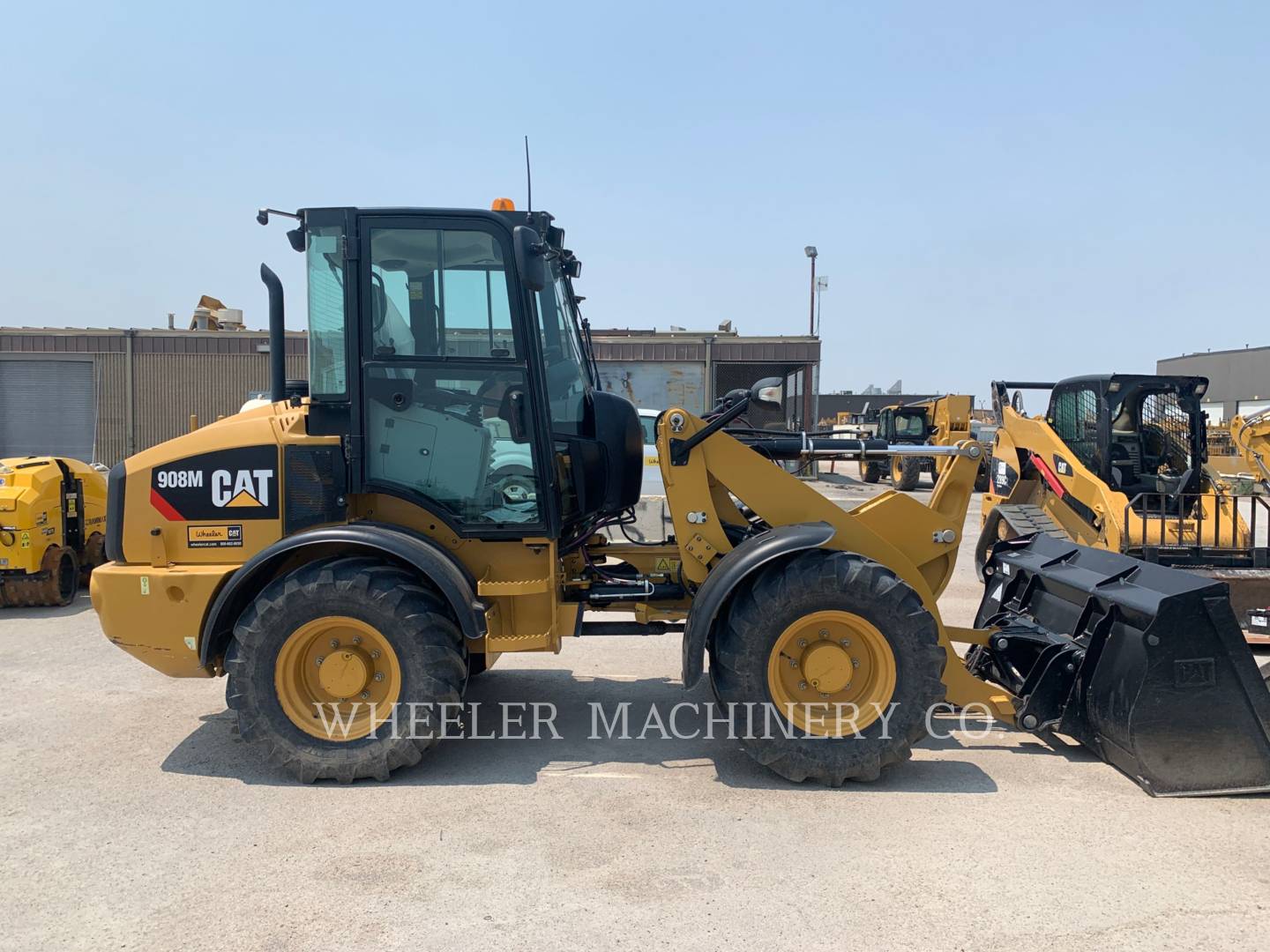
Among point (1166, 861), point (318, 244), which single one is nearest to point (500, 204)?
point (318, 244)

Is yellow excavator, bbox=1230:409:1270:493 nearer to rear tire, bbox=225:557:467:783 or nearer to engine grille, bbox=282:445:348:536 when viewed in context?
rear tire, bbox=225:557:467:783

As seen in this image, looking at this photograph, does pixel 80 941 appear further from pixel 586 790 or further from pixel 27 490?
pixel 27 490

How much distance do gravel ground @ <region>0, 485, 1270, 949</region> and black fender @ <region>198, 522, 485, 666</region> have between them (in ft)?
2.45

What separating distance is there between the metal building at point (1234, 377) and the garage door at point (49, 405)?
2060 inches

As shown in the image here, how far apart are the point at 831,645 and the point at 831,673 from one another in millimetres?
131

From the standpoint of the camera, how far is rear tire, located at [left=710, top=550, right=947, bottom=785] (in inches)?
159

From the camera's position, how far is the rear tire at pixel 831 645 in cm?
404

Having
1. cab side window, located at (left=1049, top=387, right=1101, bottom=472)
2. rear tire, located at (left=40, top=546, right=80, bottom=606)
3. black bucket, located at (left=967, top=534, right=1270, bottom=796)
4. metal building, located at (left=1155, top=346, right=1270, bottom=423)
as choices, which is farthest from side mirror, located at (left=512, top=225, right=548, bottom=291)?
metal building, located at (left=1155, top=346, right=1270, bottom=423)

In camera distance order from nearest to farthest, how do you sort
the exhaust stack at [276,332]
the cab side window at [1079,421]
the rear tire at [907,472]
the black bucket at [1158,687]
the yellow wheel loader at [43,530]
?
the black bucket at [1158,687] < the exhaust stack at [276,332] < the yellow wheel loader at [43,530] < the cab side window at [1079,421] < the rear tire at [907,472]

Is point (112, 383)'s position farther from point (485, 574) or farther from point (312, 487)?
point (485, 574)

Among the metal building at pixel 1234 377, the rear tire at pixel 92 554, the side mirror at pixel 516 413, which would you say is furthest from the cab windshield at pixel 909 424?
the metal building at pixel 1234 377

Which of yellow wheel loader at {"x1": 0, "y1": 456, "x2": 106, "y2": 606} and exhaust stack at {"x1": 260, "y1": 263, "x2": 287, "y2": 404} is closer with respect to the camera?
exhaust stack at {"x1": 260, "y1": 263, "x2": 287, "y2": 404}

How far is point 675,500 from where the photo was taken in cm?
446

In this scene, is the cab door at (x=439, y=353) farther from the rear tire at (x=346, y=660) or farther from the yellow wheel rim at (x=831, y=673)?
the yellow wheel rim at (x=831, y=673)
